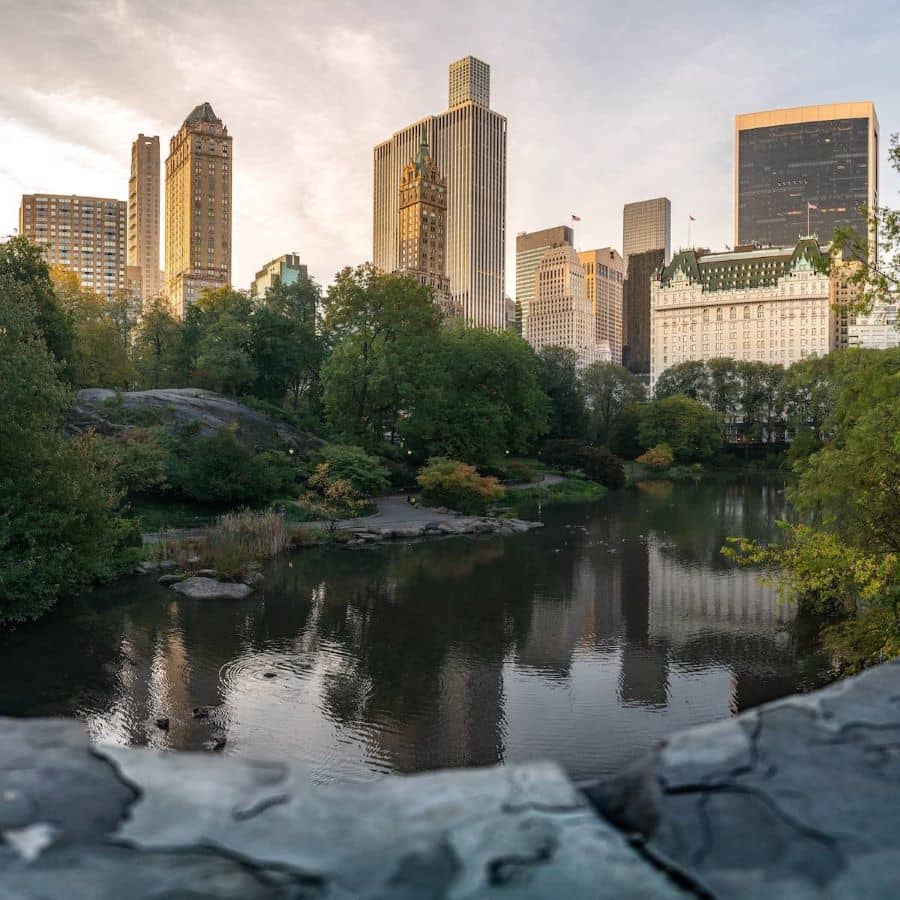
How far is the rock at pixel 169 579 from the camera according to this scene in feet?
61.1

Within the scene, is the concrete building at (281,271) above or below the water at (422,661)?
above

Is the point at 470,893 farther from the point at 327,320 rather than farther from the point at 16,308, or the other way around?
the point at 327,320

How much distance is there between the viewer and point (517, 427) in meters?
45.2

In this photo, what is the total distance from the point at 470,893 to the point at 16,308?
16.0 meters

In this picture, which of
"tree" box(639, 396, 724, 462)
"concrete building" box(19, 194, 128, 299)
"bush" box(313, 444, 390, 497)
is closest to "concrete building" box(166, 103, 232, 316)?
"concrete building" box(19, 194, 128, 299)

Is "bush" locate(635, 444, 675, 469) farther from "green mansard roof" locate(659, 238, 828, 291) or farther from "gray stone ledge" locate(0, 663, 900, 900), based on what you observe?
"green mansard roof" locate(659, 238, 828, 291)

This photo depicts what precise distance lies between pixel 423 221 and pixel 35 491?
142 m

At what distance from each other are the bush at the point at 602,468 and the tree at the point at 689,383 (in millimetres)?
35580

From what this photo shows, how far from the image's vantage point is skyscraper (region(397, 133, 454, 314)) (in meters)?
147

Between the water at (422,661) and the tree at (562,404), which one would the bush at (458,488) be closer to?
the water at (422,661)

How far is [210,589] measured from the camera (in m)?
18.2

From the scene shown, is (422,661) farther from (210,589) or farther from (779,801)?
(779,801)

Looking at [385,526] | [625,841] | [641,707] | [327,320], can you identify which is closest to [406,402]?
[327,320]

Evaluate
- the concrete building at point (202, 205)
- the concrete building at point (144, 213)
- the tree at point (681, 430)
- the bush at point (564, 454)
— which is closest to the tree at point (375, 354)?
the bush at point (564, 454)
